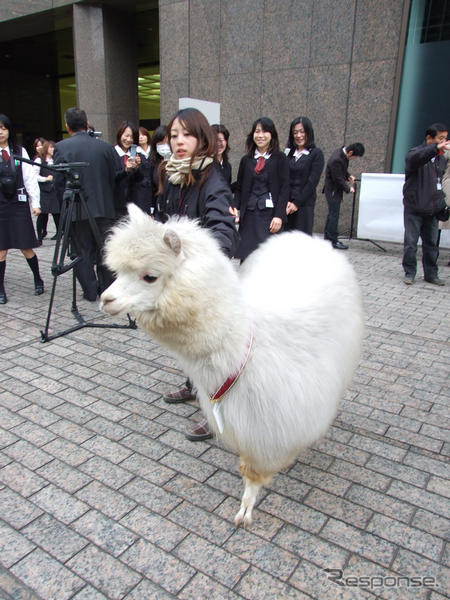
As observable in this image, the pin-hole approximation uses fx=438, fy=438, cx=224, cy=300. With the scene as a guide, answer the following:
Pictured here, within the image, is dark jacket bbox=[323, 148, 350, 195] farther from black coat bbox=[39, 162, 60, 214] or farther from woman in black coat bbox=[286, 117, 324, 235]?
black coat bbox=[39, 162, 60, 214]

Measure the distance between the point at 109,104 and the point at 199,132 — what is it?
11526 mm

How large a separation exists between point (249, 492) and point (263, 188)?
11.3 feet

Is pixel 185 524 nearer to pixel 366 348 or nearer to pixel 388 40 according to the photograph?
pixel 366 348

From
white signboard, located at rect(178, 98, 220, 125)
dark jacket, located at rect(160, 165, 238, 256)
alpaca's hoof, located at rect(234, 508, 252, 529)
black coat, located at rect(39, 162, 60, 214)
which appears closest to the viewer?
alpaca's hoof, located at rect(234, 508, 252, 529)

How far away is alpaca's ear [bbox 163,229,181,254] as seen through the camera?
1.76m

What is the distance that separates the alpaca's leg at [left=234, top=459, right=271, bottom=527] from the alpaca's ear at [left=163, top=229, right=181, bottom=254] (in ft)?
4.00

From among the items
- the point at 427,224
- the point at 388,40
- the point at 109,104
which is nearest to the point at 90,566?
the point at 427,224

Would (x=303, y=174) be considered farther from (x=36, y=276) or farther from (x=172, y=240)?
(x=172, y=240)

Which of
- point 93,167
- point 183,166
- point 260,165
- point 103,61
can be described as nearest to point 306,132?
point 260,165

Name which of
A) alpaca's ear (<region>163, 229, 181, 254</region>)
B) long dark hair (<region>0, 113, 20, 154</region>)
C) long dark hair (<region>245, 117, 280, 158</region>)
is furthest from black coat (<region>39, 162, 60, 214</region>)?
alpaca's ear (<region>163, 229, 181, 254</region>)

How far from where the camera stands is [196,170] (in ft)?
8.93

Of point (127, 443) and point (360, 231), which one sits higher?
point (360, 231)

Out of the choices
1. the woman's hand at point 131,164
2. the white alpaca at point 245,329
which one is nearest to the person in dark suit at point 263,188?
the woman's hand at point 131,164

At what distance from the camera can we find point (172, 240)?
1.77 meters
